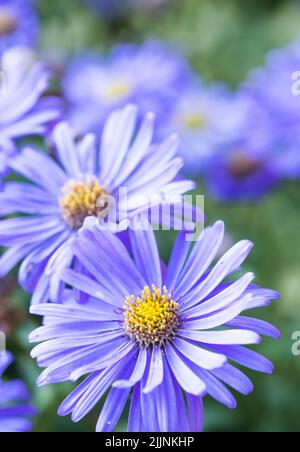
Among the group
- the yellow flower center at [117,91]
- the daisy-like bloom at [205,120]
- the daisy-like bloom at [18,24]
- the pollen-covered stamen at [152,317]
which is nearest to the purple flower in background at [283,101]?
the daisy-like bloom at [205,120]

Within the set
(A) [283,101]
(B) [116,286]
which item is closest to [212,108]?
(A) [283,101]

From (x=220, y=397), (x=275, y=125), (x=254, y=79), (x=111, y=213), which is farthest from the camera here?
(x=254, y=79)

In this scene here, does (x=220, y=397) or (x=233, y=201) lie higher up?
(x=233, y=201)

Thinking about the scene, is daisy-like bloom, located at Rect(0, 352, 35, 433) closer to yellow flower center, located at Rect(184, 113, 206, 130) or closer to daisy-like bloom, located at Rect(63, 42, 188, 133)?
daisy-like bloom, located at Rect(63, 42, 188, 133)

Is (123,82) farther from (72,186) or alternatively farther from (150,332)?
(150,332)

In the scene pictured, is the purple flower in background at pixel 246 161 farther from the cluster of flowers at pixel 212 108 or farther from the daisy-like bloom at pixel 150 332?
the daisy-like bloom at pixel 150 332
